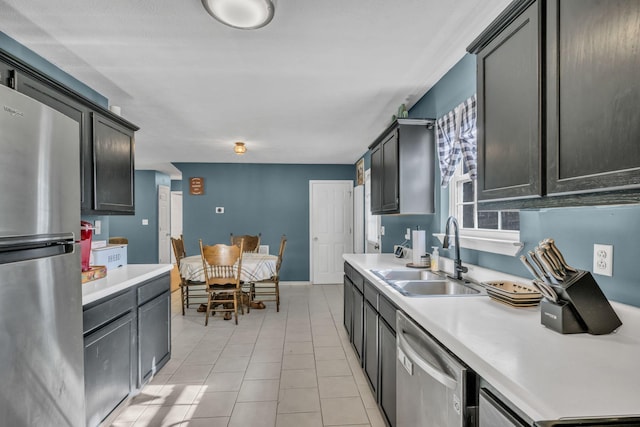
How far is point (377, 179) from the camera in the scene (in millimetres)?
3432

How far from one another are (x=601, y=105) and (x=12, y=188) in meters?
1.89

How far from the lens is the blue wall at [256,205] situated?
6297 millimetres

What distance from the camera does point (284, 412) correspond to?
2.14 m

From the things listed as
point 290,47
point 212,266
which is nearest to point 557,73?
point 290,47

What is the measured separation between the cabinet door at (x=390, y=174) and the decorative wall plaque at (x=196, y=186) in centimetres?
426

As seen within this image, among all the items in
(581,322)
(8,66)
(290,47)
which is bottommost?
(581,322)

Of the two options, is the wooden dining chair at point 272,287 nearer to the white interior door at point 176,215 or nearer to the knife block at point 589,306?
the knife block at point 589,306

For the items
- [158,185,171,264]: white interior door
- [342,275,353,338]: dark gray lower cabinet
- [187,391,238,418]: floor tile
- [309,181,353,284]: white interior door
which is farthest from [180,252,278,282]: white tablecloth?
[158,185,171,264]: white interior door

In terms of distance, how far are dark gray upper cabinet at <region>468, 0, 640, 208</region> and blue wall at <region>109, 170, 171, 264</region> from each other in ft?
24.4

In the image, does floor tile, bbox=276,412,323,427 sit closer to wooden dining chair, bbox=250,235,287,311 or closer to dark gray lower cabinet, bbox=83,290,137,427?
dark gray lower cabinet, bbox=83,290,137,427

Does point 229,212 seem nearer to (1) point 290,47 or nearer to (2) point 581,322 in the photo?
(1) point 290,47

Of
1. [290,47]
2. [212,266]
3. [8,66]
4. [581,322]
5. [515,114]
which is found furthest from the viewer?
[212,266]

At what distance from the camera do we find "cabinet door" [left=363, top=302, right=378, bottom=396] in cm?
212

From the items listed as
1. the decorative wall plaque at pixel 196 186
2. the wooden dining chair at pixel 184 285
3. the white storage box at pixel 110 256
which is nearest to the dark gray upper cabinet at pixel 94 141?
the white storage box at pixel 110 256
